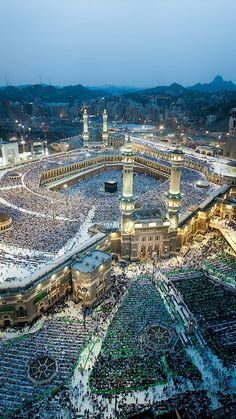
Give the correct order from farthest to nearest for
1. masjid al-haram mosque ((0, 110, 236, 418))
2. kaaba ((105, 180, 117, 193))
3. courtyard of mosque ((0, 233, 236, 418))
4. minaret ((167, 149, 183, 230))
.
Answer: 1. kaaba ((105, 180, 117, 193))
2. minaret ((167, 149, 183, 230))
3. masjid al-haram mosque ((0, 110, 236, 418))
4. courtyard of mosque ((0, 233, 236, 418))

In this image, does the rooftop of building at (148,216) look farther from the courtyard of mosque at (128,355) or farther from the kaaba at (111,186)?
the kaaba at (111,186)

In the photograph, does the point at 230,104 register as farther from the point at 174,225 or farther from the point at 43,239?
the point at 43,239

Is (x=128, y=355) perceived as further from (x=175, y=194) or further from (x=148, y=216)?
(x=175, y=194)

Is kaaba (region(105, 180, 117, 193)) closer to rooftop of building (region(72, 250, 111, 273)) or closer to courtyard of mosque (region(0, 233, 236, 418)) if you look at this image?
courtyard of mosque (region(0, 233, 236, 418))

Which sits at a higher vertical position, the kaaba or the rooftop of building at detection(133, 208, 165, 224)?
the rooftop of building at detection(133, 208, 165, 224)

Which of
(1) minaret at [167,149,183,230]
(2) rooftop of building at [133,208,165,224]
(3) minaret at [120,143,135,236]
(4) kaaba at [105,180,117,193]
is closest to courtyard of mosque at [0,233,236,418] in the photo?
(3) minaret at [120,143,135,236]

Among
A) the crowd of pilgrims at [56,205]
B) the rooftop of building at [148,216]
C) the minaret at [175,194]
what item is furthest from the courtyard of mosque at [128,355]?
the crowd of pilgrims at [56,205]
